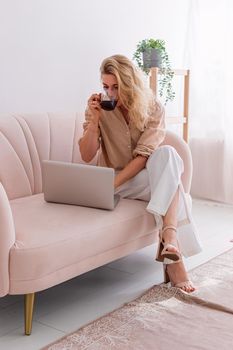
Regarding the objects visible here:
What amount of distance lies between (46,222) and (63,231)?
12cm

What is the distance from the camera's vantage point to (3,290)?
1844mm

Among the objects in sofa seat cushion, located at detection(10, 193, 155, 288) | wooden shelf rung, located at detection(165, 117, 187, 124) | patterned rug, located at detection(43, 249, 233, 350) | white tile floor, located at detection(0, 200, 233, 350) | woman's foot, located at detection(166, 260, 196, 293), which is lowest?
white tile floor, located at detection(0, 200, 233, 350)

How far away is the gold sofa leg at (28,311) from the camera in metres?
1.92

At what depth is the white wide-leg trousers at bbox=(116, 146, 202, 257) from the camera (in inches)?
91.9

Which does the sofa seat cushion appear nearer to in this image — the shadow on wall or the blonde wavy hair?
the blonde wavy hair

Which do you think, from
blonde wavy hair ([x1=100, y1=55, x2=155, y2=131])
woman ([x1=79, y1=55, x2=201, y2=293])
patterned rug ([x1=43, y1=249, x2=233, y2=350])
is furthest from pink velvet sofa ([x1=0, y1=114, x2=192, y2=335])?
blonde wavy hair ([x1=100, y1=55, x2=155, y2=131])

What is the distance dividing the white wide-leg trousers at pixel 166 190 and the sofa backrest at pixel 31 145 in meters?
0.50

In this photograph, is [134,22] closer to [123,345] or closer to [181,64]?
[181,64]

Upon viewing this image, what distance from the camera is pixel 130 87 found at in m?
2.45

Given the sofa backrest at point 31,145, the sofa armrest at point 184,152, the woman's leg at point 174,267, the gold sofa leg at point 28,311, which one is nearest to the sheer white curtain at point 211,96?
the sofa armrest at point 184,152

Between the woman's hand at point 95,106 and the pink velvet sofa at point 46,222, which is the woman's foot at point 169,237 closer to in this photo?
the pink velvet sofa at point 46,222

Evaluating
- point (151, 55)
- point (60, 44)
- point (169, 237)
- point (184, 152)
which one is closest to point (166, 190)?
point (169, 237)

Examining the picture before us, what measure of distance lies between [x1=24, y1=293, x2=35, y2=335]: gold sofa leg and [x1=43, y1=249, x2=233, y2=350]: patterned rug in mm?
141

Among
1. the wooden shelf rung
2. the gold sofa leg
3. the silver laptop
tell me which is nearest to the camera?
the gold sofa leg
